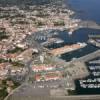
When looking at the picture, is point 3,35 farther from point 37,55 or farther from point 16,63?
point 16,63

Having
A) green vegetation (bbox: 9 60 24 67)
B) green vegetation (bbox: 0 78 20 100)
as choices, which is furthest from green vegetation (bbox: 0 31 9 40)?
green vegetation (bbox: 0 78 20 100)

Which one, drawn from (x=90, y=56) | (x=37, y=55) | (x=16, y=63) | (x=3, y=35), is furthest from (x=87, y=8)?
(x=16, y=63)

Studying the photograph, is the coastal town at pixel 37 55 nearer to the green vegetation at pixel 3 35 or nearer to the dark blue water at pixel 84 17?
the green vegetation at pixel 3 35

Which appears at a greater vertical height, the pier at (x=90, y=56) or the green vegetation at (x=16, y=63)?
the pier at (x=90, y=56)

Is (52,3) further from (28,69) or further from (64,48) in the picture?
(28,69)

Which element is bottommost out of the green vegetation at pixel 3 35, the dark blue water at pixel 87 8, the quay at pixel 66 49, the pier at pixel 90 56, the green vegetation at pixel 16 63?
the green vegetation at pixel 16 63

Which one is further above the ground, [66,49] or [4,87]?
[66,49]

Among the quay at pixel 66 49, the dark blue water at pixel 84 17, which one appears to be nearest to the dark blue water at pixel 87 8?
the dark blue water at pixel 84 17
